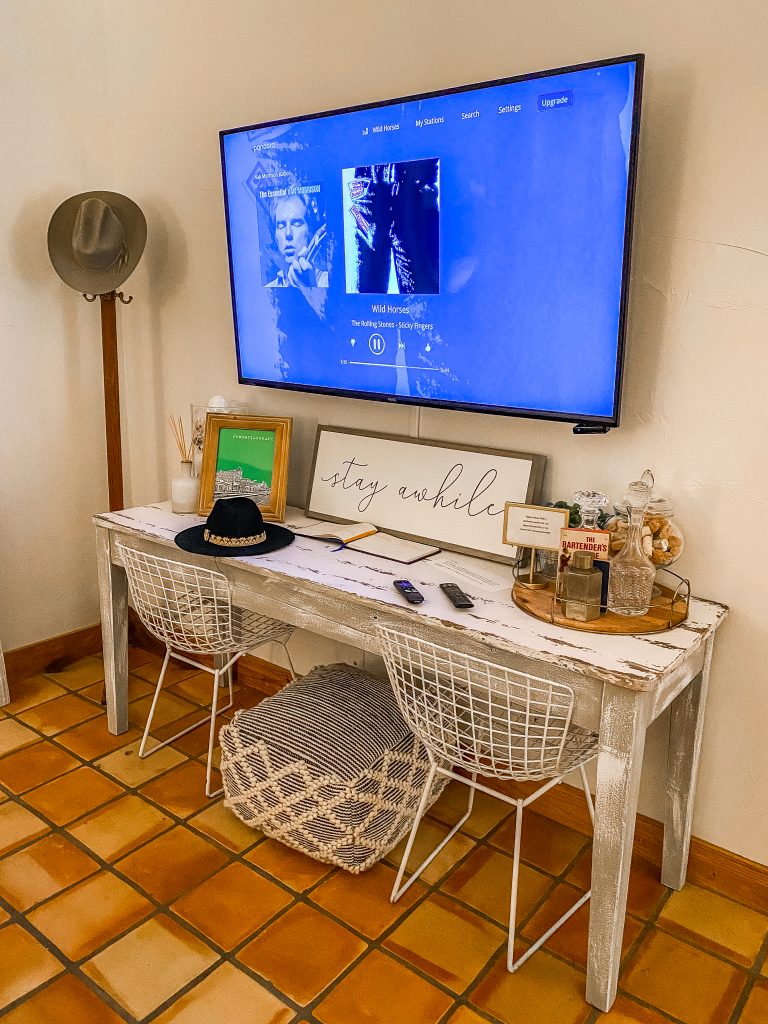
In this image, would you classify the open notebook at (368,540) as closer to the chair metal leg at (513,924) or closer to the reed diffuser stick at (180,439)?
the reed diffuser stick at (180,439)

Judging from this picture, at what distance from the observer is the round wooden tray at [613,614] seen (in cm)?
176

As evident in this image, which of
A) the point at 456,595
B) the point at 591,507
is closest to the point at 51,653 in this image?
the point at 456,595

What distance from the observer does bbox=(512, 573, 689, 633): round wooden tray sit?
1764 millimetres

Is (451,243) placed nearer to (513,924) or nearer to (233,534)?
(233,534)

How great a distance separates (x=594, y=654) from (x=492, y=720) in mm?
300

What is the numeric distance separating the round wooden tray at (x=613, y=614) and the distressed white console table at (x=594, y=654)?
0.02m

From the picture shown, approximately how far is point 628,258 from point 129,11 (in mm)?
2153

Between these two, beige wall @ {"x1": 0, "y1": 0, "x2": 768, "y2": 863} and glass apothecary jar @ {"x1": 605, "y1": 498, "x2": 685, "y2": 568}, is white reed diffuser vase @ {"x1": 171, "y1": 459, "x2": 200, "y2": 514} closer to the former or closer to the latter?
beige wall @ {"x1": 0, "y1": 0, "x2": 768, "y2": 863}

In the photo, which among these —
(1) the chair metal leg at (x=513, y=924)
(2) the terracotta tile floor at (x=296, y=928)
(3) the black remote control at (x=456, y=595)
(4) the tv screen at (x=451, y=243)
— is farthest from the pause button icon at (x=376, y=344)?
(2) the terracotta tile floor at (x=296, y=928)

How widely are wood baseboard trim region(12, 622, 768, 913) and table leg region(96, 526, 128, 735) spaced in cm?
49

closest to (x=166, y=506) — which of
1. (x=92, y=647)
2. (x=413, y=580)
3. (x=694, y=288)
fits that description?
(x=92, y=647)

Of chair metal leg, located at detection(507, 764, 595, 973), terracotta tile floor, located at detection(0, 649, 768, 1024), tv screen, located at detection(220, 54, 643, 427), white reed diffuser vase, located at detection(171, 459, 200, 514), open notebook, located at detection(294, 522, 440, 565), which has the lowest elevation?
terracotta tile floor, located at detection(0, 649, 768, 1024)

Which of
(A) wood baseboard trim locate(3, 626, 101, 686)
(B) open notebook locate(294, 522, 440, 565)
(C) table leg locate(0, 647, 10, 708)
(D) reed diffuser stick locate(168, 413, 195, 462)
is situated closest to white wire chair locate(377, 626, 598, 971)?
(B) open notebook locate(294, 522, 440, 565)

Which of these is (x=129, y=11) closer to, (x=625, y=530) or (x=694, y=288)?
(x=694, y=288)
